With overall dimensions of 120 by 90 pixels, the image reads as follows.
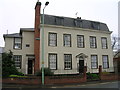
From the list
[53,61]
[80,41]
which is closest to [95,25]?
[80,41]

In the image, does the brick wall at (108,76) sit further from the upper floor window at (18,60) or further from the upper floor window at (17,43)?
the upper floor window at (17,43)

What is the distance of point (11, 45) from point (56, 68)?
27.1 feet

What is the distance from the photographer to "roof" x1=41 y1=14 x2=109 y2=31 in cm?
2278

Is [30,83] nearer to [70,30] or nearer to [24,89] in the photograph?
[24,89]

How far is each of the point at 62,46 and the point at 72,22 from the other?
514 centimetres

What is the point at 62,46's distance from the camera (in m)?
22.1

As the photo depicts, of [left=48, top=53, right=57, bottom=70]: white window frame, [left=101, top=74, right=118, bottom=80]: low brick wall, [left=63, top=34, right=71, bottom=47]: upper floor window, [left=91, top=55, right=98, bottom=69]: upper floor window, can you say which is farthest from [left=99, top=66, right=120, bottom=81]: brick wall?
[left=48, top=53, right=57, bottom=70]: white window frame

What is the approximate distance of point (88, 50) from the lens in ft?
77.7

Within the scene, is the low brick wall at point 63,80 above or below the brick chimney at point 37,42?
below

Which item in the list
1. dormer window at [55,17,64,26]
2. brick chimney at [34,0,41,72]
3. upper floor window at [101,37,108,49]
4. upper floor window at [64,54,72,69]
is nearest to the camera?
brick chimney at [34,0,41,72]

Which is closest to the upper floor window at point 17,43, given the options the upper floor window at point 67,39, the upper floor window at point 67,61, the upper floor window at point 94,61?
the upper floor window at point 67,39

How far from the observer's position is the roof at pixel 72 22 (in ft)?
74.7

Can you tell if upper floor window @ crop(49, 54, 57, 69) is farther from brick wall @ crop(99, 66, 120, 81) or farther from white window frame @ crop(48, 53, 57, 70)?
brick wall @ crop(99, 66, 120, 81)

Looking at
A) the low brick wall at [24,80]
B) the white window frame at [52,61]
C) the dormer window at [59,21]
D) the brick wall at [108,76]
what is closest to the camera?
the low brick wall at [24,80]
